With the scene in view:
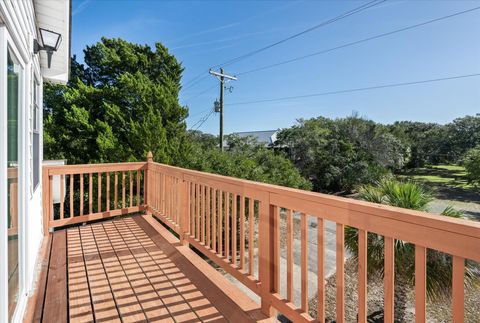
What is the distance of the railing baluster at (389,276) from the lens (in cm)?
126

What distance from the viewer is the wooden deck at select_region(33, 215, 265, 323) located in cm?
208

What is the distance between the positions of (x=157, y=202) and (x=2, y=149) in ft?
10.1

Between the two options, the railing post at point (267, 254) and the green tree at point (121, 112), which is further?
the green tree at point (121, 112)

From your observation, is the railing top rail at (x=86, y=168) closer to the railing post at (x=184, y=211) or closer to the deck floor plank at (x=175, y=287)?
the deck floor plank at (x=175, y=287)

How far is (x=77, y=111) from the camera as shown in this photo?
10523 millimetres

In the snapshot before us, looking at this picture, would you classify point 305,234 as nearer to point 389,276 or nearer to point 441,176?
point 389,276

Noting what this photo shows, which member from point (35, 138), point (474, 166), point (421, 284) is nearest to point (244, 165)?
point (35, 138)

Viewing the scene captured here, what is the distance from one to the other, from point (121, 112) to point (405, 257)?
991 cm

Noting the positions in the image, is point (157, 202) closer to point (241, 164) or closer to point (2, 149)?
point (2, 149)

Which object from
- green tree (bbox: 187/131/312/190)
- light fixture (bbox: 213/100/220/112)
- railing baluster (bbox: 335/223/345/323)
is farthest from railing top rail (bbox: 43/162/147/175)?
light fixture (bbox: 213/100/220/112)

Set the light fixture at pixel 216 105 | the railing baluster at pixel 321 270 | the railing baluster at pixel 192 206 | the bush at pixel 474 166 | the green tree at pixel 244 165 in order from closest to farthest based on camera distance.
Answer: the railing baluster at pixel 321 270, the railing baluster at pixel 192 206, the green tree at pixel 244 165, the light fixture at pixel 216 105, the bush at pixel 474 166

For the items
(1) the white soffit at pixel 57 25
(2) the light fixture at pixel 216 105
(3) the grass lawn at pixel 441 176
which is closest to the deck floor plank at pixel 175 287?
(1) the white soffit at pixel 57 25

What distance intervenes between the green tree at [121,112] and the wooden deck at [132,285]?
209 inches

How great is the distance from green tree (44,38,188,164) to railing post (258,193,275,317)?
6961 mm
